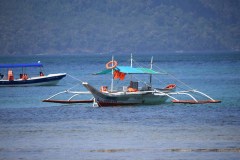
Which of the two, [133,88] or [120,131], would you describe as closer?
[120,131]

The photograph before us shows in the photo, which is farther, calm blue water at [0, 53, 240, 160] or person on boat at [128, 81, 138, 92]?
person on boat at [128, 81, 138, 92]

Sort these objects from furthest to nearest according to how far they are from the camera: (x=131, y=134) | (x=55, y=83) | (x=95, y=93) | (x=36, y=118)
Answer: (x=55, y=83)
(x=95, y=93)
(x=36, y=118)
(x=131, y=134)

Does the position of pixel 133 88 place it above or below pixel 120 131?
above

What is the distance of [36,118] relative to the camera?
46875 mm

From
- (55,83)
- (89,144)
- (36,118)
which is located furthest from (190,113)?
(55,83)

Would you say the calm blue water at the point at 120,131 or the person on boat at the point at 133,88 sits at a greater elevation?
the person on boat at the point at 133,88

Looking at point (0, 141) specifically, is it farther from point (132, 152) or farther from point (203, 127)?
point (203, 127)

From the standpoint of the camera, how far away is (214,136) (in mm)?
37312

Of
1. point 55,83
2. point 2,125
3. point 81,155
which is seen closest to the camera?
point 81,155

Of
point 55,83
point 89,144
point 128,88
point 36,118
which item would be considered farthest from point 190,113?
point 55,83

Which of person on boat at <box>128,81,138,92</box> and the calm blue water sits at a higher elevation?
person on boat at <box>128,81,138,92</box>

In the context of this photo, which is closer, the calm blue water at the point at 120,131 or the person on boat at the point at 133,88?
the calm blue water at the point at 120,131

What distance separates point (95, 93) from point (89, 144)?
46.7 feet

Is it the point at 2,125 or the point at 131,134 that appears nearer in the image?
the point at 131,134
